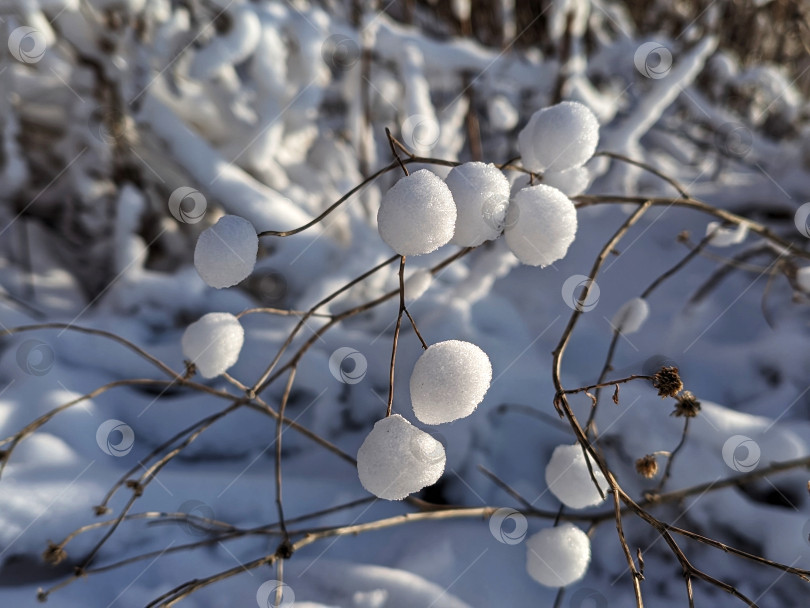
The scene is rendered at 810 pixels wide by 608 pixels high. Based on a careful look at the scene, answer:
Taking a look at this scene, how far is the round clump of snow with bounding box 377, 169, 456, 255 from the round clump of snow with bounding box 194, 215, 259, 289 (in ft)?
0.40

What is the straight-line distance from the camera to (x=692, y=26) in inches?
78.7

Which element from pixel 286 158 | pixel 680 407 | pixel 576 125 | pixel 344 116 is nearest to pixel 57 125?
pixel 286 158

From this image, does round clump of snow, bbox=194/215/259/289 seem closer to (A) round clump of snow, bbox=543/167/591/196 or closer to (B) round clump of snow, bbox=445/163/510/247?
(B) round clump of snow, bbox=445/163/510/247

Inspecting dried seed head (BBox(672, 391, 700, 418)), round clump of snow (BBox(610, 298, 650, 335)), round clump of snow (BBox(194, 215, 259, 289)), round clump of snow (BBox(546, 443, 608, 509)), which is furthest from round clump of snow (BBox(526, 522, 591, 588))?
round clump of snow (BBox(194, 215, 259, 289))

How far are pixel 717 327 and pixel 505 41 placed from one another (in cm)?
103

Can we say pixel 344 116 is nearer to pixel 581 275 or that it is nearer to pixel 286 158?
pixel 286 158

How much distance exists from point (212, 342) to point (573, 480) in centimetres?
36

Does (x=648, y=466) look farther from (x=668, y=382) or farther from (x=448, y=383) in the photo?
(x=448, y=383)

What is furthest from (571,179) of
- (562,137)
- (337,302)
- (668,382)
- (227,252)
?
(337,302)

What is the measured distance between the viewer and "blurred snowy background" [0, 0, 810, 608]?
2.55 ft

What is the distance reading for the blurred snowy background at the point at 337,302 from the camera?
78cm

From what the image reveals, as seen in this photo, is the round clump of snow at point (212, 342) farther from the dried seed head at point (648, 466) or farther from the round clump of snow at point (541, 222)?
the dried seed head at point (648, 466)

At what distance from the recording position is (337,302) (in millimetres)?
1163

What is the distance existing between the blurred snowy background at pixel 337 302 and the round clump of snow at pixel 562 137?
1.04 ft
